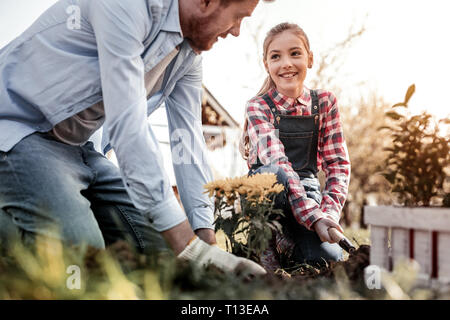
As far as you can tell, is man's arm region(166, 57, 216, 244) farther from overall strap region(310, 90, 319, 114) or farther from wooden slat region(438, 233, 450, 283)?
wooden slat region(438, 233, 450, 283)

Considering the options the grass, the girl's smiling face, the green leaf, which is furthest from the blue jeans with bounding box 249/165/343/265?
the green leaf

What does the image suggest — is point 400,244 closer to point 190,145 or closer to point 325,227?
point 325,227

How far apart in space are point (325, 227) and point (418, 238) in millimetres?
918

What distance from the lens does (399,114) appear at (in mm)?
1391

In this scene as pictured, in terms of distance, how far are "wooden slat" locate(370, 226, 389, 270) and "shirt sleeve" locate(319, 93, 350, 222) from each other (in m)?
1.17

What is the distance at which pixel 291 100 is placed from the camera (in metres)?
2.85

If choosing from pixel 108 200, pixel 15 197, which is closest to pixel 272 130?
pixel 108 200

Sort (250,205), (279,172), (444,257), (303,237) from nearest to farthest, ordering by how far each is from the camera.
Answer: (444,257) → (250,205) → (279,172) → (303,237)

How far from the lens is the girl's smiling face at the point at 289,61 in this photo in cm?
279

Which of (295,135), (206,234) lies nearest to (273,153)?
(295,135)

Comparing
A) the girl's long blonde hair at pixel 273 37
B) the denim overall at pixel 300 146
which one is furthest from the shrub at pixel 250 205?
the girl's long blonde hair at pixel 273 37

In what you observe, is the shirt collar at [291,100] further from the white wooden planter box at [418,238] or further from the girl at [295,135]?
the white wooden planter box at [418,238]

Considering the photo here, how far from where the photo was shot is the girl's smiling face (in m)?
2.79

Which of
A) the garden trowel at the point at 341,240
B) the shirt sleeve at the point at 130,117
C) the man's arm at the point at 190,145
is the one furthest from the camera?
the man's arm at the point at 190,145
